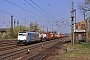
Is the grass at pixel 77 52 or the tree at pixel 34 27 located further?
the tree at pixel 34 27

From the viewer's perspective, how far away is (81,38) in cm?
5416

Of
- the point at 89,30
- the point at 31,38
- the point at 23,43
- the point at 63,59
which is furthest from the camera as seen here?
the point at 89,30

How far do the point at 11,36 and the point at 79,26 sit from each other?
42630 mm

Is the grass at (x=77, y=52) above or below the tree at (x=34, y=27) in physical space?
below

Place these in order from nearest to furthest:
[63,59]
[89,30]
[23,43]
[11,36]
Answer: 1. [63,59]
2. [23,43]
3. [89,30]
4. [11,36]

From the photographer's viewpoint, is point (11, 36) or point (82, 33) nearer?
point (82, 33)

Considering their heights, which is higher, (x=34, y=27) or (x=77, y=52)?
(x=34, y=27)

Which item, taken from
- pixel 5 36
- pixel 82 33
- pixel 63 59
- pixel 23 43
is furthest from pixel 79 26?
pixel 5 36

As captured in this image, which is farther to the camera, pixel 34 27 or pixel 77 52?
pixel 34 27

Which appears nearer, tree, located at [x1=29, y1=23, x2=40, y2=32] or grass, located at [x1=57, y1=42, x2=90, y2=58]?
grass, located at [x1=57, y1=42, x2=90, y2=58]

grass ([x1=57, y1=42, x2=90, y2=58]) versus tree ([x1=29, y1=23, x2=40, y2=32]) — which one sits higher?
tree ([x1=29, y1=23, x2=40, y2=32])

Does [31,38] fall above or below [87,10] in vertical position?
below

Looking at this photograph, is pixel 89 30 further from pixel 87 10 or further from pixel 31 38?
pixel 87 10

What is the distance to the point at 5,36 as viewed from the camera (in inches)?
3625
